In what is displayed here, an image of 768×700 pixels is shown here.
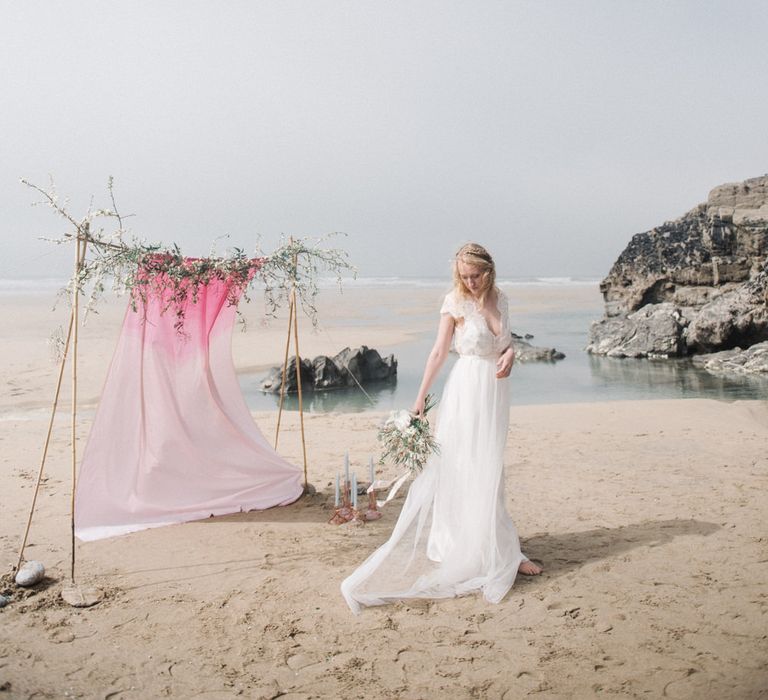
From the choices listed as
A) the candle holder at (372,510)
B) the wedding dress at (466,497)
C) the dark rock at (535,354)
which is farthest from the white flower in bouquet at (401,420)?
the dark rock at (535,354)

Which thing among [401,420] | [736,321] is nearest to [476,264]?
[401,420]

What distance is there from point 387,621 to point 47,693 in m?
2.00

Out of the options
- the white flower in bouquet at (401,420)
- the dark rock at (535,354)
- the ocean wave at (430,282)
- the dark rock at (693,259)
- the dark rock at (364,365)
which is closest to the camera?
the white flower in bouquet at (401,420)

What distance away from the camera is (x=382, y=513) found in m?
6.84

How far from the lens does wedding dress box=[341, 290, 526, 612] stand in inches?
192

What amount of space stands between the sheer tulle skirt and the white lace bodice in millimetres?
94

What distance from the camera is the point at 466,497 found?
16.4 feet

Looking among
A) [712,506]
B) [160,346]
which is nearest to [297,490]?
[160,346]

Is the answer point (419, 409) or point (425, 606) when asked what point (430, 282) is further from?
point (425, 606)

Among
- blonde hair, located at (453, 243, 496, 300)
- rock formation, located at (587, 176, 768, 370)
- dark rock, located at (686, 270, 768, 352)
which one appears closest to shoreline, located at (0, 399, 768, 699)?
blonde hair, located at (453, 243, 496, 300)

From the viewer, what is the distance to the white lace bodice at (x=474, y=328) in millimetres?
4898

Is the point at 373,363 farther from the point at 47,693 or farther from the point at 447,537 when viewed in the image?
the point at 47,693

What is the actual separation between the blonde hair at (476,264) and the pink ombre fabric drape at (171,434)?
254 centimetres

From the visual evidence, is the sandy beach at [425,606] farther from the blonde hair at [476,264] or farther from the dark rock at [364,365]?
the dark rock at [364,365]
